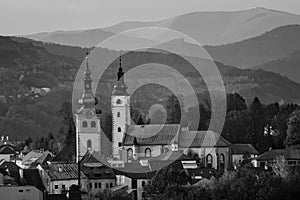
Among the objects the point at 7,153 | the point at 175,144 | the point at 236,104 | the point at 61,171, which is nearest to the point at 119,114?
the point at 175,144

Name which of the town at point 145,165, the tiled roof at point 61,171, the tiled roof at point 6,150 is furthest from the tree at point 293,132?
the tiled roof at point 6,150

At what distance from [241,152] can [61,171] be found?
1818 cm

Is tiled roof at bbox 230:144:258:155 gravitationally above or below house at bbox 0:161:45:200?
above

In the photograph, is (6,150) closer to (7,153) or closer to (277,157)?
(7,153)

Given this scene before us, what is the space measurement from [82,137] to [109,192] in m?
21.4

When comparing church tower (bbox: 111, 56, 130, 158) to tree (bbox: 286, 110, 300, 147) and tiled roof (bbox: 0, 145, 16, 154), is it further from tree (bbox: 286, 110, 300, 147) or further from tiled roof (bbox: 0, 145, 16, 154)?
tiled roof (bbox: 0, 145, 16, 154)

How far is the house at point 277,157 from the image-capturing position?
231 feet

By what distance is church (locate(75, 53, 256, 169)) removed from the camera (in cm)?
7825

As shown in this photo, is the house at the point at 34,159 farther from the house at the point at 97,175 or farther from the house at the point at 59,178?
the house at the point at 59,178

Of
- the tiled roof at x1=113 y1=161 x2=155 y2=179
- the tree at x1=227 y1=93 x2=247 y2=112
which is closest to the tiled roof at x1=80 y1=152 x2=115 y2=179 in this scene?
the tiled roof at x1=113 y1=161 x2=155 y2=179

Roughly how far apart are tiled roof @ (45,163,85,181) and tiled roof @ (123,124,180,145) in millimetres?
12371

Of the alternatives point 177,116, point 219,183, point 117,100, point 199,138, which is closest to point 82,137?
point 117,100

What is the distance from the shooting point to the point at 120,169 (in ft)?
230

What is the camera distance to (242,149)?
79.5 metres
